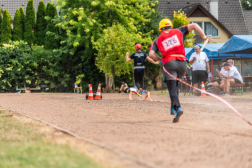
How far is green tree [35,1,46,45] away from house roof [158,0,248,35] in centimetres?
1387

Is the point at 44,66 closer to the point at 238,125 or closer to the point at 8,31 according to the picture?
the point at 8,31

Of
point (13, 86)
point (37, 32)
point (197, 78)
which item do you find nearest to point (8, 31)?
point (37, 32)

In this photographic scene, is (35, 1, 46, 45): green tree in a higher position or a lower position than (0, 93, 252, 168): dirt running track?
higher

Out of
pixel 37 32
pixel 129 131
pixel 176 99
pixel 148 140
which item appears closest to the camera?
pixel 148 140

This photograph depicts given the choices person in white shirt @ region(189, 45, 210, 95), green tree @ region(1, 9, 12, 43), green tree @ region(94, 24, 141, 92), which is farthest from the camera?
green tree @ region(1, 9, 12, 43)

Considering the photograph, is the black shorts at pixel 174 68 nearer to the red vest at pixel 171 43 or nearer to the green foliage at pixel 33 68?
the red vest at pixel 171 43

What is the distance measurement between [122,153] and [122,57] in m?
19.0

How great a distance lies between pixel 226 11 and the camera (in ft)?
136

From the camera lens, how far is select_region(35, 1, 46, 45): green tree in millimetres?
31859

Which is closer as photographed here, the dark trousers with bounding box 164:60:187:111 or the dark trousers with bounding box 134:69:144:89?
the dark trousers with bounding box 164:60:187:111

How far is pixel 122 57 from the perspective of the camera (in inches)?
890

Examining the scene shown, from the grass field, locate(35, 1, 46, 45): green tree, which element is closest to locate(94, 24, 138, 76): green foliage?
locate(35, 1, 46, 45): green tree

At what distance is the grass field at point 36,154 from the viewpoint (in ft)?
11.1

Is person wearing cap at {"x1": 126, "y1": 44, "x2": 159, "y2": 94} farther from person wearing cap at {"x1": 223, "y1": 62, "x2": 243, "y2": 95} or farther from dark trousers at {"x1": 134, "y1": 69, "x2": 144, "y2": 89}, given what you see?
person wearing cap at {"x1": 223, "y1": 62, "x2": 243, "y2": 95}
